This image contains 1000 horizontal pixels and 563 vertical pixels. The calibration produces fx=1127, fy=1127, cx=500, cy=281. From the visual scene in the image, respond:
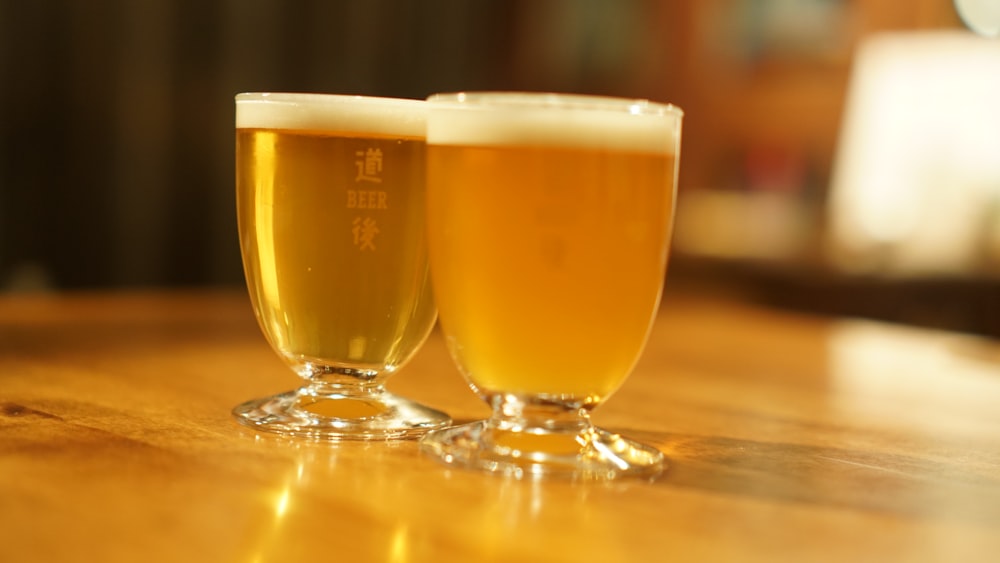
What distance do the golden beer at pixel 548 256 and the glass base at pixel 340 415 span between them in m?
0.08

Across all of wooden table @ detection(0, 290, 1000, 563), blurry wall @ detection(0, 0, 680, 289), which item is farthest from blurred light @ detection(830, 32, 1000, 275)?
wooden table @ detection(0, 290, 1000, 563)

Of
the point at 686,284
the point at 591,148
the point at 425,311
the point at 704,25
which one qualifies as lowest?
the point at 686,284

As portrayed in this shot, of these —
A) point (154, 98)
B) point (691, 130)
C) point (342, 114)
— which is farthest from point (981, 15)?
point (342, 114)

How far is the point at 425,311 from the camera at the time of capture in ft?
2.47

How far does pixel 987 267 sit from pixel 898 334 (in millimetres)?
1618

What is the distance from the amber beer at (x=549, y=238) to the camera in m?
0.61

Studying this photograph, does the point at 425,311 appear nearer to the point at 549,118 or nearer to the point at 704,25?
the point at 549,118

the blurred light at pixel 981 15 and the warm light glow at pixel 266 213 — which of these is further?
the blurred light at pixel 981 15

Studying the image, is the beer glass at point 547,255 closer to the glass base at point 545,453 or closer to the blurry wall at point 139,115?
the glass base at point 545,453

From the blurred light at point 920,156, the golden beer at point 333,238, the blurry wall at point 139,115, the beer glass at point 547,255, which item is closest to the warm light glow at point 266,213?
the golden beer at point 333,238

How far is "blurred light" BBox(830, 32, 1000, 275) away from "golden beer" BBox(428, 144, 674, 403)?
2881 mm

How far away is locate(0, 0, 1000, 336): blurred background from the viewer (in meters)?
3.48

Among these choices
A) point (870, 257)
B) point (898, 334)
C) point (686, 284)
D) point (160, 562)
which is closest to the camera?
point (160, 562)

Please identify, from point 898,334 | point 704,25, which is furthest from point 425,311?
point 704,25
